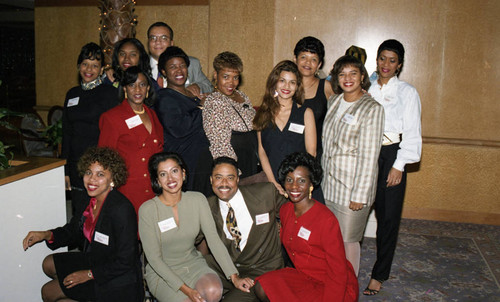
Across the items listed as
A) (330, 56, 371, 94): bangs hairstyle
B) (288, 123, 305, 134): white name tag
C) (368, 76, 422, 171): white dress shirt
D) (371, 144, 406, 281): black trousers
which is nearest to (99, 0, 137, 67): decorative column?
(288, 123, 305, 134): white name tag

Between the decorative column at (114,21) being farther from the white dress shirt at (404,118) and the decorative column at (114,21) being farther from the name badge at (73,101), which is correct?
the white dress shirt at (404,118)

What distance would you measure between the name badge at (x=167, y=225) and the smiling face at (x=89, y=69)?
1.47m

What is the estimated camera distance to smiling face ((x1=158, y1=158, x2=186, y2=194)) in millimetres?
2650

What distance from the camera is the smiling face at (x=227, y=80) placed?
10.3ft

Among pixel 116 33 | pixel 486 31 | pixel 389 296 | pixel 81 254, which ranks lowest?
pixel 389 296

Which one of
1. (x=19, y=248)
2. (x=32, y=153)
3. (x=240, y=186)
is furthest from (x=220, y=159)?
(x=32, y=153)

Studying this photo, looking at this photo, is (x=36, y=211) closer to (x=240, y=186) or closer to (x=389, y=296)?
(x=240, y=186)

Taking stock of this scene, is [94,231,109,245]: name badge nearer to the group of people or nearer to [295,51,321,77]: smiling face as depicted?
the group of people

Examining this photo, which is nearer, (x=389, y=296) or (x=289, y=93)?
(x=289, y=93)

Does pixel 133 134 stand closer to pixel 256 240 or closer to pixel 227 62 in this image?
pixel 227 62

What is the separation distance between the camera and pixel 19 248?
2.63 metres

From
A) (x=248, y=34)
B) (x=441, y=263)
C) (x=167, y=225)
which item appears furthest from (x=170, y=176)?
(x=248, y=34)

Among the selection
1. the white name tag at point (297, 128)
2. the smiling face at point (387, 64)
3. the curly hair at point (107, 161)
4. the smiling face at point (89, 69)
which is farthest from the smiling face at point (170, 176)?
the smiling face at point (387, 64)

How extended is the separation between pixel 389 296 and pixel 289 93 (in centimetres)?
186
